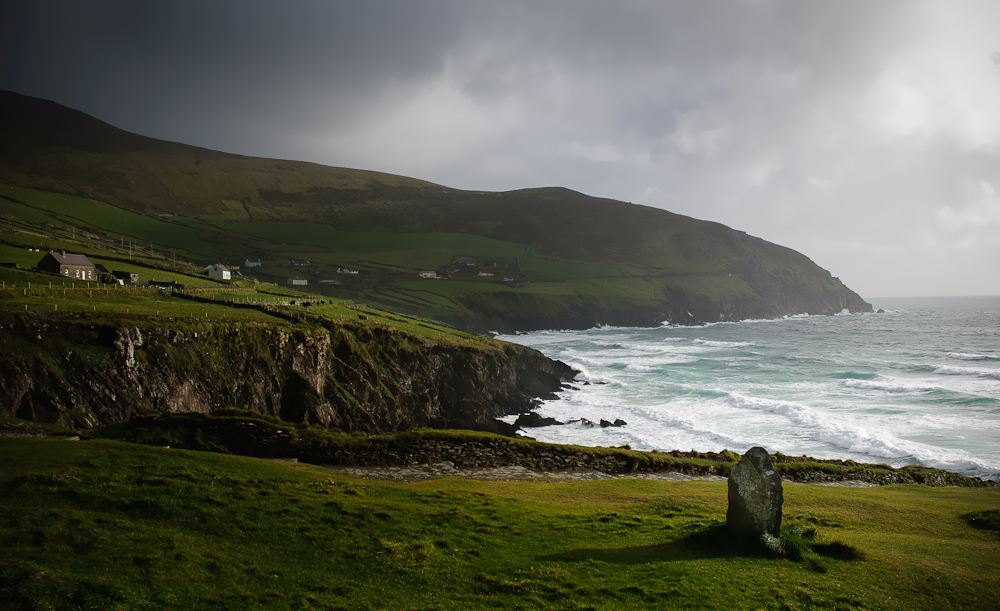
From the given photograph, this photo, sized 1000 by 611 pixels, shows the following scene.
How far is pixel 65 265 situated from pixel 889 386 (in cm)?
8400

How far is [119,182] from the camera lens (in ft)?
593

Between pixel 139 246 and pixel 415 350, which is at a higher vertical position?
pixel 139 246

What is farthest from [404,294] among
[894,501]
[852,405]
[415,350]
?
[894,501]

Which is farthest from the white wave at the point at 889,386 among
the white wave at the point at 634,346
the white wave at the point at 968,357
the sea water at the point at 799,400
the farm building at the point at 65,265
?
the farm building at the point at 65,265

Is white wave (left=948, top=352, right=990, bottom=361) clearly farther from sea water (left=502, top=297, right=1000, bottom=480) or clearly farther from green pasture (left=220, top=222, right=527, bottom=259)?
green pasture (left=220, top=222, right=527, bottom=259)

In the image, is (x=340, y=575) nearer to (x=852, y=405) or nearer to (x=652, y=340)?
(x=852, y=405)

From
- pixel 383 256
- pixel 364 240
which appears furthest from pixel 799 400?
pixel 364 240

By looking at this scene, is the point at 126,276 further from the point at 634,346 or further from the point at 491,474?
the point at 634,346

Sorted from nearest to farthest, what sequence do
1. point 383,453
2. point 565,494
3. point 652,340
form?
point 565,494 < point 383,453 < point 652,340

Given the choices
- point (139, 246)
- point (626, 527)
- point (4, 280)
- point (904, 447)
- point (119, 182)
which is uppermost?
point (119, 182)

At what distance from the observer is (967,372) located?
62.4 metres

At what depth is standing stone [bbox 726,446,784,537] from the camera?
1197 centimetres

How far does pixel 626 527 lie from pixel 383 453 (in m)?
11.1

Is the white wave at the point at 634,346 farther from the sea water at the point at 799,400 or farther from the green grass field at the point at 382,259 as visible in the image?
the green grass field at the point at 382,259
